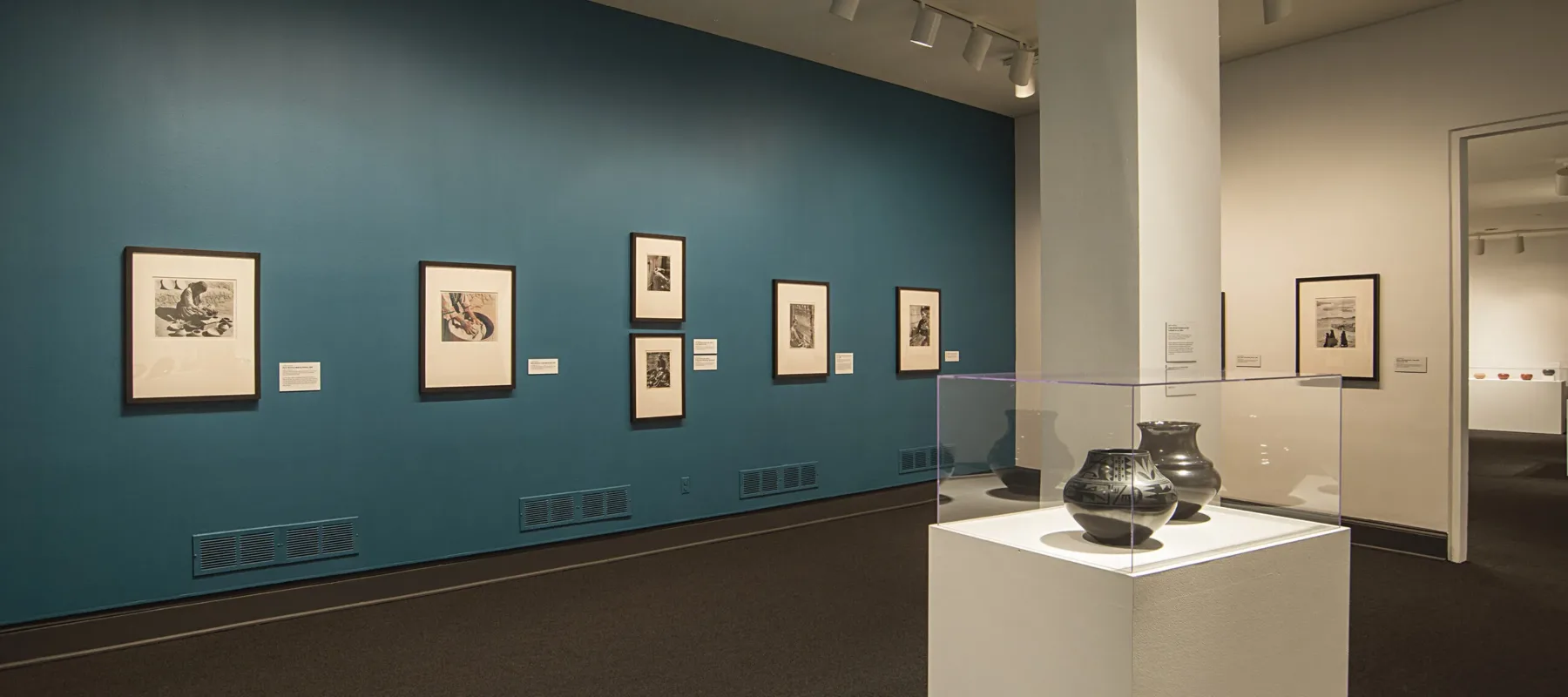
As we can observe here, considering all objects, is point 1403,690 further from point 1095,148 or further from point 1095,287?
point 1095,148

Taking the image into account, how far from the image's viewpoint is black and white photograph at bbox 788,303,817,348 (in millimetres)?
6902

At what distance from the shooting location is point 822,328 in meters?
7.12

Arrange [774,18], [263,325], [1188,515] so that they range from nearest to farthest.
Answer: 1. [1188,515]
2. [263,325]
3. [774,18]

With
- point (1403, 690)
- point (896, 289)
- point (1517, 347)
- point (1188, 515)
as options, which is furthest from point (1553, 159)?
point (1188, 515)

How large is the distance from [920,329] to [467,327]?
435cm

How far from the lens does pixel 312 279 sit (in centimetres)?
470

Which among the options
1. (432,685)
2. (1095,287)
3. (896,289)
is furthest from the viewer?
(896,289)

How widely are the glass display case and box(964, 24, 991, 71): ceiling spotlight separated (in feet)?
14.2

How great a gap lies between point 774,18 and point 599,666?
4.72 metres

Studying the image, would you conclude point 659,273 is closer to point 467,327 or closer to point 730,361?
point 730,361

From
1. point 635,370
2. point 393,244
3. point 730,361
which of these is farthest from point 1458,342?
point 393,244

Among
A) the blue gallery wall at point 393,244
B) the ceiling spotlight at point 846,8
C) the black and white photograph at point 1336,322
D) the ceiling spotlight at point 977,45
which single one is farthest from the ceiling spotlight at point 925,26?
the black and white photograph at point 1336,322

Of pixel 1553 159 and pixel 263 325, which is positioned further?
pixel 1553 159

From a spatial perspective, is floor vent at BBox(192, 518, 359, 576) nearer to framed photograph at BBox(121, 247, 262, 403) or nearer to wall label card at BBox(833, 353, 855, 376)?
framed photograph at BBox(121, 247, 262, 403)
